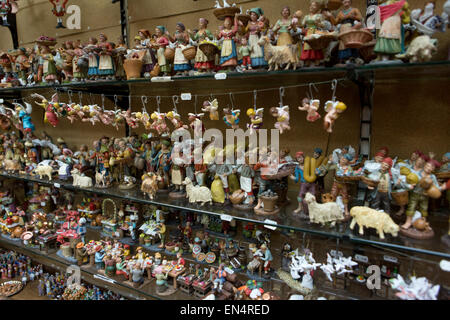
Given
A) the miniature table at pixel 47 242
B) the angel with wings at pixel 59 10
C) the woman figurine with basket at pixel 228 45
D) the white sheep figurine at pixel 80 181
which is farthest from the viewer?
the angel with wings at pixel 59 10

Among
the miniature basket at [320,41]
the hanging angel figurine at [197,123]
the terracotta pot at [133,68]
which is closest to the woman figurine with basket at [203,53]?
the hanging angel figurine at [197,123]

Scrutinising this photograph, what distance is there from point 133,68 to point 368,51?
142 centimetres

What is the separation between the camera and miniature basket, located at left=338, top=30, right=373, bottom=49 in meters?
1.39

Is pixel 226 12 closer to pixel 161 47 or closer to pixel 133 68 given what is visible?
pixel 161 47

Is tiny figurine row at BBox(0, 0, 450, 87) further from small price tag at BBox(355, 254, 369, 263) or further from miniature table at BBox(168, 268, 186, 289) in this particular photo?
miniature table at BBox(168, 268, 186, 289)

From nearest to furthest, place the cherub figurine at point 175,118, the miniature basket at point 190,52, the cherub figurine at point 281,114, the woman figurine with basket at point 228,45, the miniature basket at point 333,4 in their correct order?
1. the miniature basket at point 333,4
2. the cherub figurine at point 281,114
3. the woman figurine with basket at point 228,45
4. the miniature basket at point 190,52
5. the cherub figurine at point 175,118

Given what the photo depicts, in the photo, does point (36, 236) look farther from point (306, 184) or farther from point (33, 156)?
point (306, 184)

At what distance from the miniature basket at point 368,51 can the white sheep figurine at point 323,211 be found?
0.73 m

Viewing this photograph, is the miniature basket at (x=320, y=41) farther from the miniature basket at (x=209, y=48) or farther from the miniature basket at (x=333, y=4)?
the miniature basket at (x=209, y=48)

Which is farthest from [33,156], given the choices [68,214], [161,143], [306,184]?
[306,184]

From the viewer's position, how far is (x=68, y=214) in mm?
2799

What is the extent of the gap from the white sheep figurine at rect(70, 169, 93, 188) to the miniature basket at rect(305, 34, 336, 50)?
73.8 inches

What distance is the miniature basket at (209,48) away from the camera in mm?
1740

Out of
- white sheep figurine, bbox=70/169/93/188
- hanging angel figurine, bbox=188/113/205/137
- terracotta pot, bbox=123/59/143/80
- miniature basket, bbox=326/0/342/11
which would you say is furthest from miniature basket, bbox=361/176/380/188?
white sheep figurine, bbox=70/169/93/188
